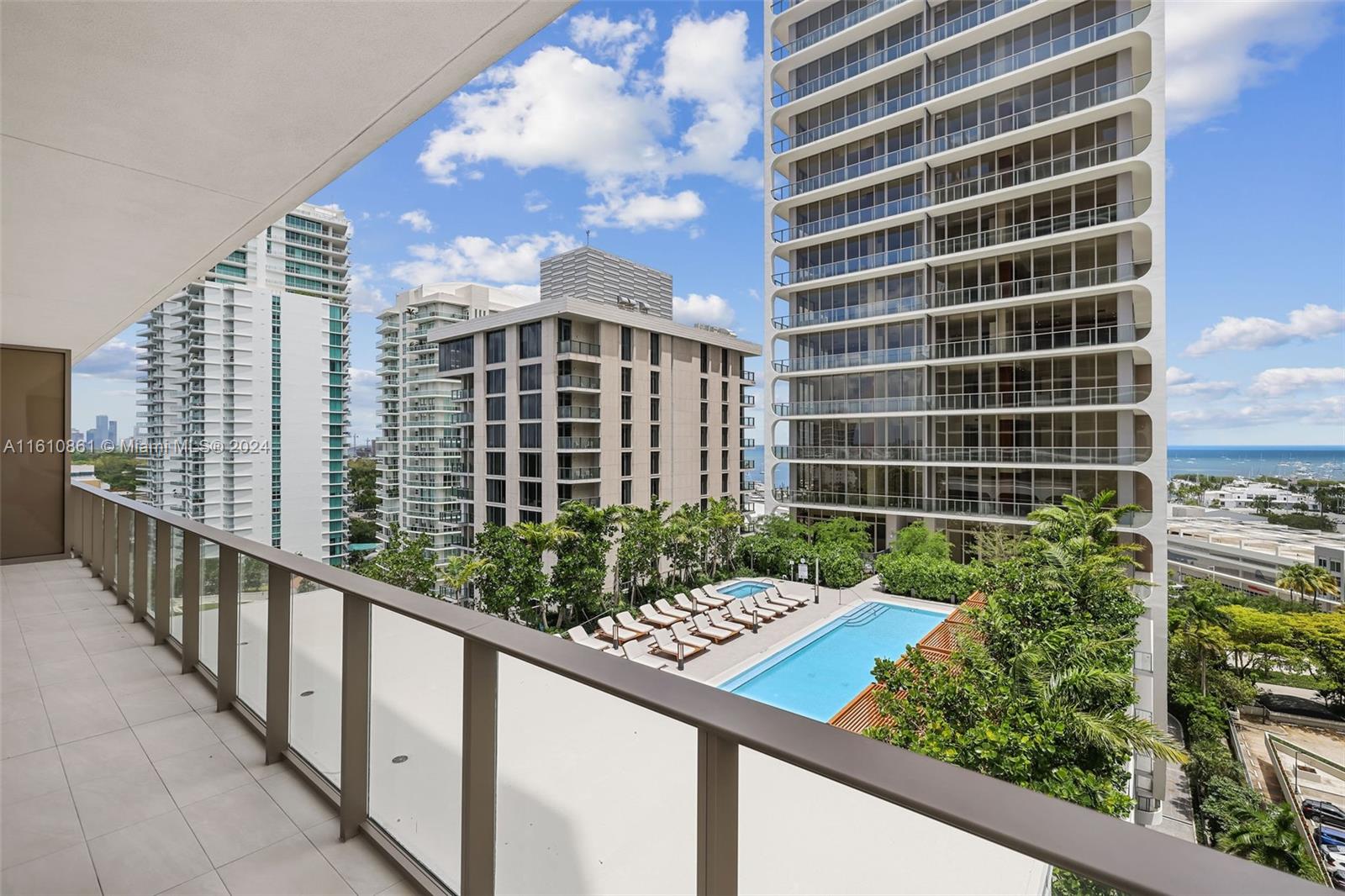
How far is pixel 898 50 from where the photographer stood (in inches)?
723

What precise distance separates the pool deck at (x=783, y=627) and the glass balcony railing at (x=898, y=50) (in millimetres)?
15927

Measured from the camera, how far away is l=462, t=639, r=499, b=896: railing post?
1.45 metres

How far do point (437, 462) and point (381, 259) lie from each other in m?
55.6

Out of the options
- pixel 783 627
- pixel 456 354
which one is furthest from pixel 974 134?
pixel 456 354

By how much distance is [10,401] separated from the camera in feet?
20.1

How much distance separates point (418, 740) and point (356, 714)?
0.32 meters

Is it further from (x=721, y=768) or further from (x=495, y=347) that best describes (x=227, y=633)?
(x=495, y=347)

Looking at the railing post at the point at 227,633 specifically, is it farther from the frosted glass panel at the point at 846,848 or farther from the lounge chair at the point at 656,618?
the lounge chair at the point at 656,618

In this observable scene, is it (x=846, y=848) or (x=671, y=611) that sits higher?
(x=846, y=848)

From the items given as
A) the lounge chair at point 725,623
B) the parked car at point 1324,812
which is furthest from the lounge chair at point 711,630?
the parked car at point 1324,812

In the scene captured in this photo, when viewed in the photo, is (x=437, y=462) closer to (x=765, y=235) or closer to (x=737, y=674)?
(x=765, y=235)

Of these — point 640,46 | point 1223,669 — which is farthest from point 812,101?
point 640,46

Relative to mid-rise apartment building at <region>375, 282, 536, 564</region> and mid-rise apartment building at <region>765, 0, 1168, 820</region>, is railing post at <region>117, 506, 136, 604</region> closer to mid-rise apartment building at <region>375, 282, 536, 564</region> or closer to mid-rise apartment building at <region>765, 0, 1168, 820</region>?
mid-rise apartment building at <region>765, 0, 1168, 820</region>

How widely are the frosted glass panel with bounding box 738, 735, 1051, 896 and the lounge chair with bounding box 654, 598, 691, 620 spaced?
1267 centimetres
